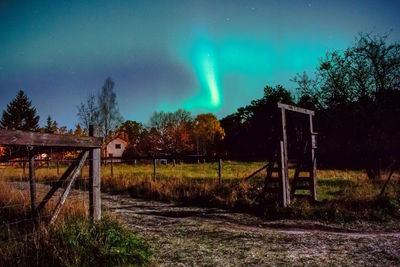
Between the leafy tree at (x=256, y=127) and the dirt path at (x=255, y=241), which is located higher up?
the leafy tree at (x=256, y=127)

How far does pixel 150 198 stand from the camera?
11117mm

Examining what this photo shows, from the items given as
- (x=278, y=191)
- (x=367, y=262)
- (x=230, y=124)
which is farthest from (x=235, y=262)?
(x=230, y=124)

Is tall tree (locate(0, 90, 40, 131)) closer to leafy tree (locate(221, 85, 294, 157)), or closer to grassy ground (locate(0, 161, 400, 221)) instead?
leafy tree (locate(221, 85, 294, 157))

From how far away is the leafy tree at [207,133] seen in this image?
201ft

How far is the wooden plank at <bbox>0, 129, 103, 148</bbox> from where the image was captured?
3820mm

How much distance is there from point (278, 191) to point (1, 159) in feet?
23.1

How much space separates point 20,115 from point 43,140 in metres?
59.0

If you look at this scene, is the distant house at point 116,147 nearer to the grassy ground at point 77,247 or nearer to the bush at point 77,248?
the grassy ground at point 77,247

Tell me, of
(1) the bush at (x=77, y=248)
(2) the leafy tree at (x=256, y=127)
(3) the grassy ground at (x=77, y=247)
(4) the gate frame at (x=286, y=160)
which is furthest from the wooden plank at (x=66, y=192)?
(2) the leafy tree at (x=256, y=127)

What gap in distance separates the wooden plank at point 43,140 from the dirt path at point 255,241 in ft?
7.31

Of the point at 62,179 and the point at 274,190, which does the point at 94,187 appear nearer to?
the point at 62,179

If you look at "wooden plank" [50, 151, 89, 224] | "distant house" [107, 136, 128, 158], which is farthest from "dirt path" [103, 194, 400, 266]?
"distant house" [107, 136, 128, 158]

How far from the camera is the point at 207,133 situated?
6272 centimetres

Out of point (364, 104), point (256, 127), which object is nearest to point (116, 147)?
point (256, 127)
